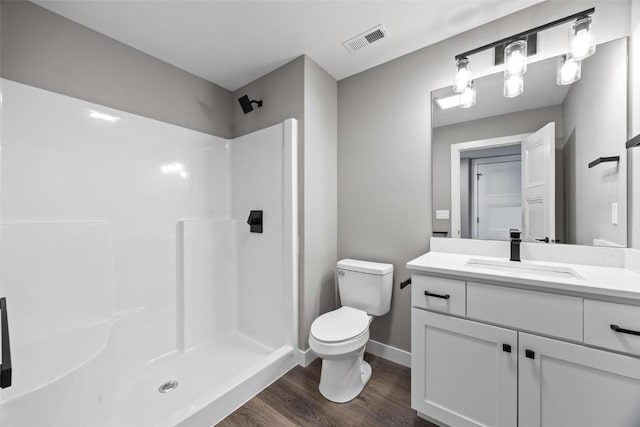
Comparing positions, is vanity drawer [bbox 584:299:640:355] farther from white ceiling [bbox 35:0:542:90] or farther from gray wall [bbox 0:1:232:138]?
gray wall [bbox 0:1:232:138]

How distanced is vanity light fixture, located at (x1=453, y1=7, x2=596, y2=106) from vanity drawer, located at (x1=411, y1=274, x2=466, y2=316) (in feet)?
3.98

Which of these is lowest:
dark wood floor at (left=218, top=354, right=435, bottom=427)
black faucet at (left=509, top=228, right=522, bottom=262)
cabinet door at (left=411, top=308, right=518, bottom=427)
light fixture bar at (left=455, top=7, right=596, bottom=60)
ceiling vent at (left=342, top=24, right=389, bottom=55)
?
dark wood floor at (left=218, top=354, right=435, bottom=427)

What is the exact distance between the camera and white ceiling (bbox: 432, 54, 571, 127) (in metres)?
1.46

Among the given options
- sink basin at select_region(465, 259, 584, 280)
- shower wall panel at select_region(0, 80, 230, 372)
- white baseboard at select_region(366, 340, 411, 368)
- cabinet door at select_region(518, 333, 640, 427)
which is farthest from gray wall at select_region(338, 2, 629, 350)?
shower wall panel at select_region(0, 80, 230, 372)

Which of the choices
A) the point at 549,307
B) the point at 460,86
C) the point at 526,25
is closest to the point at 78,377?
the point at 549,307

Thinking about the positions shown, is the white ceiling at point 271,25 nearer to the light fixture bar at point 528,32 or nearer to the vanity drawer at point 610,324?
the light fixture bar at point 528,32

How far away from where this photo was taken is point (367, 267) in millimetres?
1900

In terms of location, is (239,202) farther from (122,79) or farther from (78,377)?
(78,377)

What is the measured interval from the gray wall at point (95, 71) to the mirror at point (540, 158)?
193 centimetres

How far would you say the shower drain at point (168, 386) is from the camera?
5.45 ft

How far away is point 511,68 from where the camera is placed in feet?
4.92

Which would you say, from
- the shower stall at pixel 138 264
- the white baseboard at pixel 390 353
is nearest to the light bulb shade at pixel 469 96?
the shower stall at pixel 138 264

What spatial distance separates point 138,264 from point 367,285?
5.36 ft

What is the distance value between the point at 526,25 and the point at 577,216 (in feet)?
3.71
